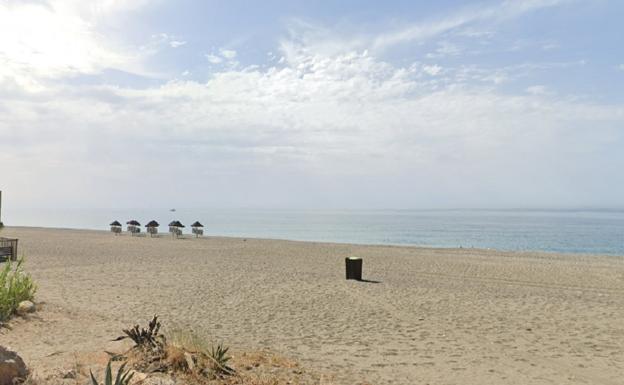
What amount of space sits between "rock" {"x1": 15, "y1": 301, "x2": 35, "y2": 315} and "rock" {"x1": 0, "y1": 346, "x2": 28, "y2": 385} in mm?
4319

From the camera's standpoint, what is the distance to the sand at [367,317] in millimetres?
6617

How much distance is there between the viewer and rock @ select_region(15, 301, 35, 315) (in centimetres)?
835

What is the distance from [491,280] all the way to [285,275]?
7074 mm

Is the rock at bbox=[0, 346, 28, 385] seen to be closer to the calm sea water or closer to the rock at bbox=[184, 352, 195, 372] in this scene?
the rock at bbox=[184, 352, 195, 372]

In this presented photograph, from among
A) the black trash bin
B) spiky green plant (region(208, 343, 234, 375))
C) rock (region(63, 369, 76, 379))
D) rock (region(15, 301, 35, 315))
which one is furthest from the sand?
spiky green plant (region(208, 343, 234, 375))

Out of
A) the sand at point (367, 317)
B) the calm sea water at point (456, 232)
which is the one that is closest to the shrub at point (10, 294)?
the sand at point (367, 317)

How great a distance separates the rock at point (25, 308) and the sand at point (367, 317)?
18 cm

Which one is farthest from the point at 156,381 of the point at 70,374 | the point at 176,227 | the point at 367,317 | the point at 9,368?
the point at 176,227

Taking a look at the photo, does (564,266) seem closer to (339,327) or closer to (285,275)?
(285,275)

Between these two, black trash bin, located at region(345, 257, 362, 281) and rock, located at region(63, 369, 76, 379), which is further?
black trash bin, located at region(345, 257, 362, 281)

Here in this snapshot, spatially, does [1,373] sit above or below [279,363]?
above

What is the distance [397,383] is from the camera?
231 inches

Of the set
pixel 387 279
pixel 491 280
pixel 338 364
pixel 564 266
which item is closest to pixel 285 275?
pixel 387 279

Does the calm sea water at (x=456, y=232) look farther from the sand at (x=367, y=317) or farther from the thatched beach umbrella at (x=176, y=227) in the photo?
the sand at (x=367, y=317)
